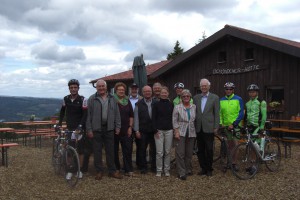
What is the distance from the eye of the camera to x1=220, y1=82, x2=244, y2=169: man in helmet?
288 inches

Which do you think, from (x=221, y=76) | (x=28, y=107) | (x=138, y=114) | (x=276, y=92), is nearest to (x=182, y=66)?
(x=221, y=76)

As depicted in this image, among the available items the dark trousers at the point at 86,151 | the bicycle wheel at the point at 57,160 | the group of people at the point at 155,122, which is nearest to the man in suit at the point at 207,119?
the group of people at the point at 155,122

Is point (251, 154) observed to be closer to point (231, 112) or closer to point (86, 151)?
point (231, 112)

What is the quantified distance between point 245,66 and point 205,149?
25.8ft

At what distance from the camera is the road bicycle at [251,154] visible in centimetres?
699

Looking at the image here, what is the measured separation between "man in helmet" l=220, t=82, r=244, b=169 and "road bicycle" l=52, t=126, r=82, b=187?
9.48ft

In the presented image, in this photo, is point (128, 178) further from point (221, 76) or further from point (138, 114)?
point (221, 76)

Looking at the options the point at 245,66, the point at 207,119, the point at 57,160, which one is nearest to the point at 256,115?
the point at 207,119

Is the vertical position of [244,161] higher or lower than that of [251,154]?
lower

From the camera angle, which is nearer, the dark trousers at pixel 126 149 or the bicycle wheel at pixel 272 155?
the dark trousers at pixel 126 149

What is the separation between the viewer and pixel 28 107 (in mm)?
43844

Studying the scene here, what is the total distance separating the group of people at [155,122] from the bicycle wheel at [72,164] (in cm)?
49

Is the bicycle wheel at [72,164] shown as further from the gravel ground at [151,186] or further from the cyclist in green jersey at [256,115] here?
the cyclist in green jersey at [256,115]

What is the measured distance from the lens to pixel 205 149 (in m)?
7.27
